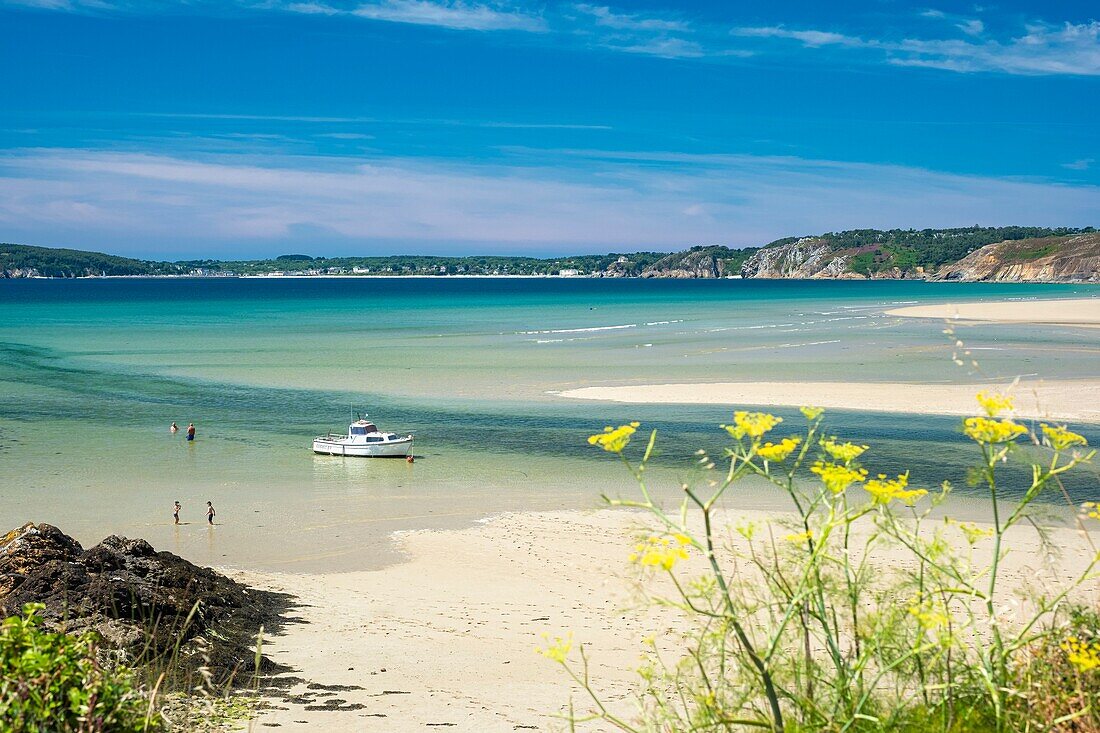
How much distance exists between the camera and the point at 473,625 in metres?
15.0

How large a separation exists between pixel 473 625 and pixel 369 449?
15825 millimetres

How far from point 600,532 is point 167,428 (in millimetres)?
21804

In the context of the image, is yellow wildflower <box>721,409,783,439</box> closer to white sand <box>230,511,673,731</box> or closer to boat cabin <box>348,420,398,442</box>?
white sand <box>230,511,673,731</box>

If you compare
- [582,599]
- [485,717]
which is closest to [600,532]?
[582,599]

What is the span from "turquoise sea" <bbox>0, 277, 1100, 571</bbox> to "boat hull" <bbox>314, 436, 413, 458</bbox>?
18.0 inches

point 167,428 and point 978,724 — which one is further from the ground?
point 978,724

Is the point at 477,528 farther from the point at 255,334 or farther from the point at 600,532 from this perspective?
the point at 255,334

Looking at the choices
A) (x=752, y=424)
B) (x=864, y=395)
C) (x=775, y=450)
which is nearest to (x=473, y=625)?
(x=775, y=450)

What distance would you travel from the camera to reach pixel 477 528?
21.7m

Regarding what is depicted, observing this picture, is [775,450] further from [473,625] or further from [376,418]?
[376,418]

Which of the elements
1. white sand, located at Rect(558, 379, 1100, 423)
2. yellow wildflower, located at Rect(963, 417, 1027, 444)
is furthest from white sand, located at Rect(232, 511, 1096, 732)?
white sand, located at Rect(558, 379, 1100, 423)

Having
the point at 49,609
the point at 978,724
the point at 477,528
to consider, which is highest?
the point at 978,724

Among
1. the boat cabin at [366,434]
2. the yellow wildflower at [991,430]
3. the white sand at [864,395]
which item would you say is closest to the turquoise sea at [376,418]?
the boat cabin at [366,434]

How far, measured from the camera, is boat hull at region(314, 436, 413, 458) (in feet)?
98.8
